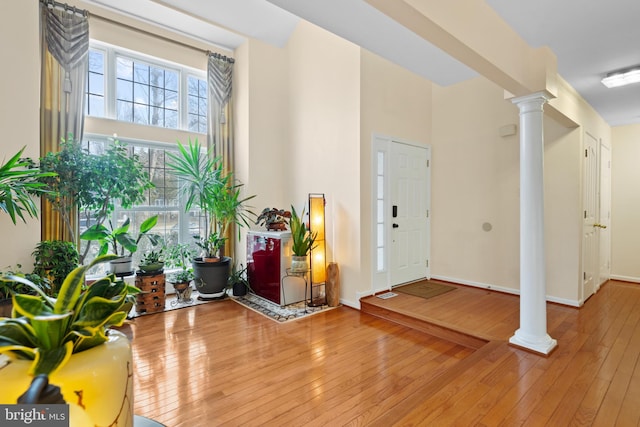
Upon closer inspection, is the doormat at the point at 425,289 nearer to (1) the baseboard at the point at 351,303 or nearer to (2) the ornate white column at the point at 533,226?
(1) the baseboard at the point at 351,303

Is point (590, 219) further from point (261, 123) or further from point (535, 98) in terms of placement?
point (261, 123)

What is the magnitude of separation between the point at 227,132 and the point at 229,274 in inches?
92.2

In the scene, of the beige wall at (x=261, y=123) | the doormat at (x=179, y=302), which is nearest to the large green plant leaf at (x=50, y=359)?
the doormat at (x=179, y=302)

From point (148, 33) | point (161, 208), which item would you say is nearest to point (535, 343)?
point (161, 208)

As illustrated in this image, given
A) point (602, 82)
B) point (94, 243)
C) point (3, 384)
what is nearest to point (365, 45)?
point (602, 82)

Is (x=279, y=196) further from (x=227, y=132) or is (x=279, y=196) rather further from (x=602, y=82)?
(x=602, y=82)

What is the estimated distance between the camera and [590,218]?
4.27 m

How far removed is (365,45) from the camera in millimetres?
2723

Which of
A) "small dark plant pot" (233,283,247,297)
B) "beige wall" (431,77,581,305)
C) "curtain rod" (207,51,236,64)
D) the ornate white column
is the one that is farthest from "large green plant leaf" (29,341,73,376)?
"curtain rod" (207,51,236,64)

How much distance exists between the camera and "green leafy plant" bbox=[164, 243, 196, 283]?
461cm

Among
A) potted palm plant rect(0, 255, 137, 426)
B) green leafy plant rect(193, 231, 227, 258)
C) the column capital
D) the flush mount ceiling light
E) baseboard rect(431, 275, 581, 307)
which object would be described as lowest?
baseboard rect(431, 275, 581, 307)

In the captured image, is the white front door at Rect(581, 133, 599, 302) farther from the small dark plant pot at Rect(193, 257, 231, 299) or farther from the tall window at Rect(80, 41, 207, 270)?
the tall window at Rect(80, 41, 207, 270)

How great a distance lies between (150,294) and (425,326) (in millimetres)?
3393

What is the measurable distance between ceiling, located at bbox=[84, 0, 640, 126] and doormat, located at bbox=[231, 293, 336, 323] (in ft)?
10.0
